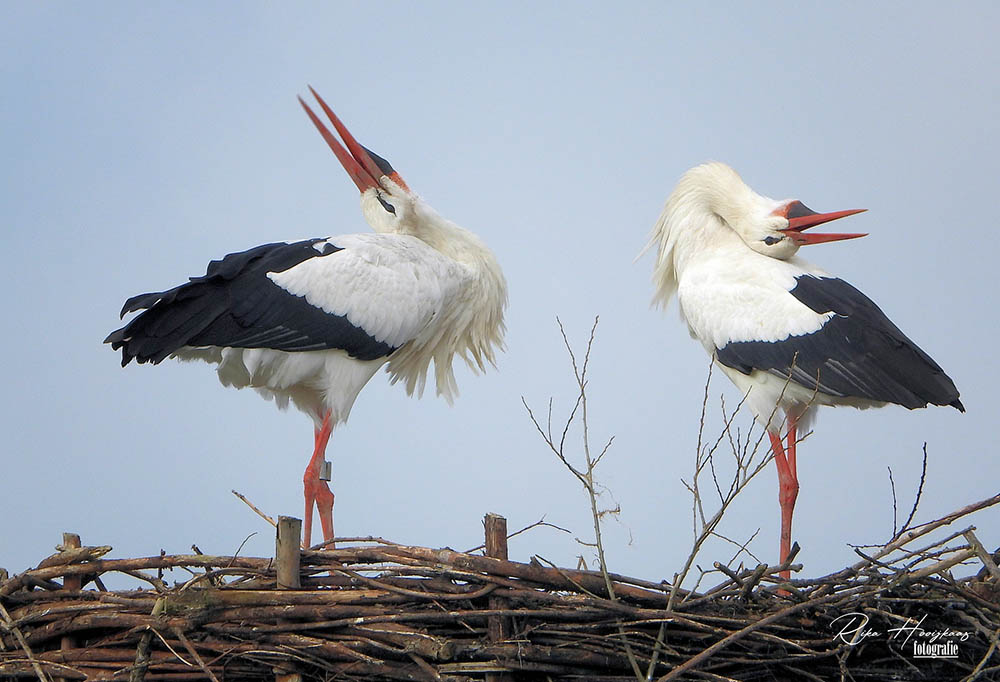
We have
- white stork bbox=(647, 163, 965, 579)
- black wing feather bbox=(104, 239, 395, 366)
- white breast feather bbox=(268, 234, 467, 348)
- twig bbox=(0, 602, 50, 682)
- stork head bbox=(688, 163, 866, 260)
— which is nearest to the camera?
twig bbox=(0, 602, 50, 682)

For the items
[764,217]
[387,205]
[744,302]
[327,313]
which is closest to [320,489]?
[327,313]

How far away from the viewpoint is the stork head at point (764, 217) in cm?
695

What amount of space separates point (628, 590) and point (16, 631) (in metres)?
2.46

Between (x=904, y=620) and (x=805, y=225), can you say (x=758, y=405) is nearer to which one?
(x=805, y=225)

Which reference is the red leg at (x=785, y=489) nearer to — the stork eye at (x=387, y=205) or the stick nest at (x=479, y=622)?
the stick nest at (x=479, y=622)

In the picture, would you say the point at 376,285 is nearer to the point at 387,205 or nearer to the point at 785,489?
the point at 387,205

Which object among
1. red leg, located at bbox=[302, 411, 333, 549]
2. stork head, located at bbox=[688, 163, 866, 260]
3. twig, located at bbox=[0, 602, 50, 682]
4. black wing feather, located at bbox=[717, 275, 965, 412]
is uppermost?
stork head, located at bbox=[688, 163, 866, 260]

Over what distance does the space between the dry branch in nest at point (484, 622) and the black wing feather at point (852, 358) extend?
1094 millimetres

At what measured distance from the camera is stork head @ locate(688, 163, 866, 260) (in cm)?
695

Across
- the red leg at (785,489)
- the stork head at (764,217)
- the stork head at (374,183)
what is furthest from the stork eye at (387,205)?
the red leg at (785,489)

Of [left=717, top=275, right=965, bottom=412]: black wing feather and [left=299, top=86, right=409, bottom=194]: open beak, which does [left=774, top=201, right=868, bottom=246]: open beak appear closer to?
[left=717, top=275, right=965, bottom=412]: black wing feather

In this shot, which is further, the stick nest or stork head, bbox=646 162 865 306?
stork head, bbox=646 162 865 306

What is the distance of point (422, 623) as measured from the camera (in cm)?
468

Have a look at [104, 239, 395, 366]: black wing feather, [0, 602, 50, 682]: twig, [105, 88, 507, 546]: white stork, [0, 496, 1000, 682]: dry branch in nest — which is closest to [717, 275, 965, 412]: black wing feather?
[0, 496, 1000, 682]: dry branch in nest
